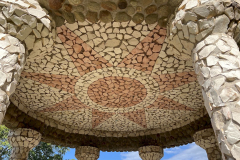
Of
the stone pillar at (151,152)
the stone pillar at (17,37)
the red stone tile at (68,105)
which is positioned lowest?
the stone pillar at (151,152)

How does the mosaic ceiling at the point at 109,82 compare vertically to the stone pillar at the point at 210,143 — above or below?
above

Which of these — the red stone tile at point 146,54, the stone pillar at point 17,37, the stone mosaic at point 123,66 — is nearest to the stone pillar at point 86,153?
the stone mosaic at point 123,66

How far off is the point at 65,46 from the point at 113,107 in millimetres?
2057

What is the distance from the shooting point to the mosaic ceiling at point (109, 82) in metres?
2.65

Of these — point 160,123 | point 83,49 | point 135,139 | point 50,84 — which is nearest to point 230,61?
point 83,49

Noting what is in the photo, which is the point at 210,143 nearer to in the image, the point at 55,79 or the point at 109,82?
the point at 109,82

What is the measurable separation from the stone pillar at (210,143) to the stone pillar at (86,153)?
9.29 feet

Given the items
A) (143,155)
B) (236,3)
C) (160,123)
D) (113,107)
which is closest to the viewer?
(236,3)

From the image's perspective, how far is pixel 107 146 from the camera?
19.2 ft

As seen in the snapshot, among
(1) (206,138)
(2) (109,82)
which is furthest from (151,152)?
(2) (109,82)

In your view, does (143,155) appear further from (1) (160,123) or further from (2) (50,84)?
(2) (50,84)

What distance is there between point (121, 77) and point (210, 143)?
262 cm

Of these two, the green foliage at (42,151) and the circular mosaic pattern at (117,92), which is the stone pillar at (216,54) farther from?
the green foliage at (42,151)

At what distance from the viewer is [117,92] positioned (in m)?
3.90
